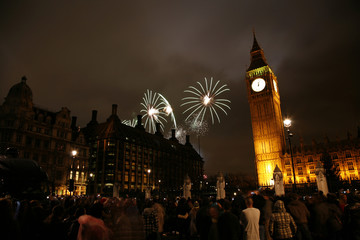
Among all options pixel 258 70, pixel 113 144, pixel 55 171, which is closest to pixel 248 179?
pixel 258 70

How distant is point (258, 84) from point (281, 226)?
277 feet

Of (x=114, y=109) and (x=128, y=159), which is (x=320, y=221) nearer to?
(x=128, y=159)

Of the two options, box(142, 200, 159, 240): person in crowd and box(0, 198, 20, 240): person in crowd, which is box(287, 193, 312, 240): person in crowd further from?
box(0, 198, 20, 240): person in crowd

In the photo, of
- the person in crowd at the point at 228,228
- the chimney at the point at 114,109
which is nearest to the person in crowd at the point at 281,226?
the person in crowd at the point at 228,228

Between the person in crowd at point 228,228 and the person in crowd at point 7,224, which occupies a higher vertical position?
the person in crowd at point 7,224

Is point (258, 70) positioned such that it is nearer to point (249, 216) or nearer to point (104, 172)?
point (104, 172)

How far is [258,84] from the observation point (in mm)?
85750

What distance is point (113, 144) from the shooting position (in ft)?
254

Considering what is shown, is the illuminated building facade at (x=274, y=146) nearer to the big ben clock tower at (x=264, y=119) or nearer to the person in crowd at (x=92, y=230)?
A: the big ben clock tower at (x=264, y=119)

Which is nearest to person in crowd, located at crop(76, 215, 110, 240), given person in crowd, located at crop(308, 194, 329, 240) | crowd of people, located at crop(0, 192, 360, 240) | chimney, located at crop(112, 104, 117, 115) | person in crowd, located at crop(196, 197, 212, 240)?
crowd of people, located at crop(0, 192, 360, 240)

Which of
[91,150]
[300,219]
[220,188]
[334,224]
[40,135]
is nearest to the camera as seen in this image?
[334,224]

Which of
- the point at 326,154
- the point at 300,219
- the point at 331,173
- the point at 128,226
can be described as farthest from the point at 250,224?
the point at 326,154

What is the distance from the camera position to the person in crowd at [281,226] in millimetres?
6723

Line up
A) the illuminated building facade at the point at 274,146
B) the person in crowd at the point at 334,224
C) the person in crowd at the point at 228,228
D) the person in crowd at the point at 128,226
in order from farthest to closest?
1. the illuminated building facade at the point at 274,146
2. the person in crowd at the point at 334,224
3. the person in crowd at the point at 228,228
4. the person in crowd at the point at 128,226
